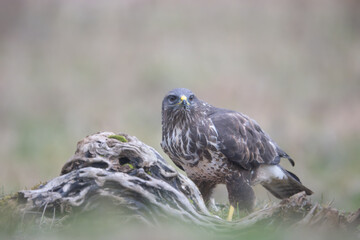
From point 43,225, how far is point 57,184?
0.43 m

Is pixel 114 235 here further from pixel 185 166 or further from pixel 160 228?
pixel 185 166

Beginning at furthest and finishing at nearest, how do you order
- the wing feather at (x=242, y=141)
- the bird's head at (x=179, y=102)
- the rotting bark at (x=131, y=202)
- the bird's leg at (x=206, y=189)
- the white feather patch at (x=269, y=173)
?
the white feather patch at (x=269, y=173)
the bird's leg at (x=206, y=189)
the wing feather at (x=242, y=141)
the bird's head at (x=179, y=102)
the rotting bark at (x=131, y=202)

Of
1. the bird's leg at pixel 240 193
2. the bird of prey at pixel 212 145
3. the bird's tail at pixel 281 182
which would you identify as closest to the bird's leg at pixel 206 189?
the bird of prey at pixel 212 145

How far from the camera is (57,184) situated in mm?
4938

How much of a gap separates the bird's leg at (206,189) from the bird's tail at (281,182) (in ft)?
2.01

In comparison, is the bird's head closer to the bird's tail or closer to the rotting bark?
the rotting bark

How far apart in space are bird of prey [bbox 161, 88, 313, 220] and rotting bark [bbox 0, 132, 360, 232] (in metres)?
0.73

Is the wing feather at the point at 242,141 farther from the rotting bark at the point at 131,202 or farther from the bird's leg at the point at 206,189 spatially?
the rotting bark at the point at 131,202

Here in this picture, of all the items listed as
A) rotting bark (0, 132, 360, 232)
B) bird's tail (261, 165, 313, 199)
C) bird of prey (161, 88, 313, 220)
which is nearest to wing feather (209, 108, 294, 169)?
bird of prey (161, 88, 313, 220)

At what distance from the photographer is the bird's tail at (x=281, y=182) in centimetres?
651

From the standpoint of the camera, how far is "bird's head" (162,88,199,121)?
18.8ft

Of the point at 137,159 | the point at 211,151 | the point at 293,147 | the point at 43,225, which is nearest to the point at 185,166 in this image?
the point at 211,151

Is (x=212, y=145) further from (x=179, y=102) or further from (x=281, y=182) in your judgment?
(x=281, y=182)

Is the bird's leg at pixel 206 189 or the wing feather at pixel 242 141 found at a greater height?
the wing feather at pixel 242 141
